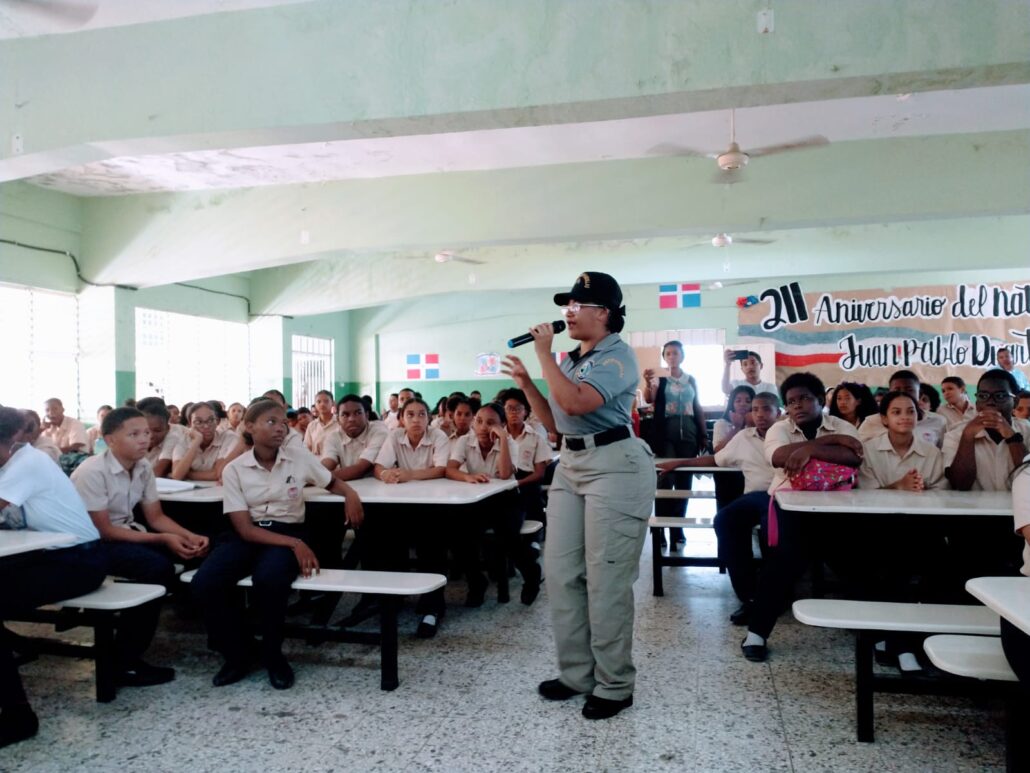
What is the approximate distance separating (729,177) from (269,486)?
449 centimetres

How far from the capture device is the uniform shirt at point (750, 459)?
4.16 metres

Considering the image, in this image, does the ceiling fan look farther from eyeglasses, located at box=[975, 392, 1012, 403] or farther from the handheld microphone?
the handheld microphone

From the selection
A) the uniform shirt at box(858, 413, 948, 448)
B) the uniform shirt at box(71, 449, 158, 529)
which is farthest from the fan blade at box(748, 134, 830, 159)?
the uniform shirt at box(71, 449, 158, 529)

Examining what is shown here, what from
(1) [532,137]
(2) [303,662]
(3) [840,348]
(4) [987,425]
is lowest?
(2) [303,662]

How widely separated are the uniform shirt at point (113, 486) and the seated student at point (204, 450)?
0.96m

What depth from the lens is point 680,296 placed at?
13734 millimetres

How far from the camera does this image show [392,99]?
3.95 meters

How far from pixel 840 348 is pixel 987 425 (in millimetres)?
8175

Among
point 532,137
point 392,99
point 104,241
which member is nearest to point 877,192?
point 532,137

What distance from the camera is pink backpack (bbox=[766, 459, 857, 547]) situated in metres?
3.44

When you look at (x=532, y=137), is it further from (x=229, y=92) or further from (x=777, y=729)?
(x=777, y=729)

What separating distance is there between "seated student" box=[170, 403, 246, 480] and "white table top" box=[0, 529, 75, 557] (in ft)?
5.09

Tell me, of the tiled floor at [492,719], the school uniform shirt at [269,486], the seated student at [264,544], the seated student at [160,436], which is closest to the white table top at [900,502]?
the tiled floor at [492,719]

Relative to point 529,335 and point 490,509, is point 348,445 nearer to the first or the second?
point 490,509
